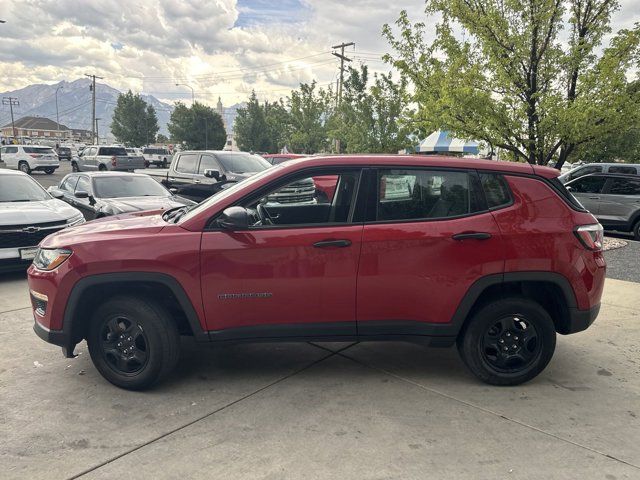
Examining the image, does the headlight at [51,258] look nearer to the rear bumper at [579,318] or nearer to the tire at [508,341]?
the tire at [508,341]

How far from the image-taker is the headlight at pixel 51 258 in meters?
3.44

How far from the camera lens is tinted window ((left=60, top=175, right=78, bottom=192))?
10.2m

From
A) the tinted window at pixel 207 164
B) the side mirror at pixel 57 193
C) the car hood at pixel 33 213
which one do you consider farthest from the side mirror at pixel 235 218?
the tinted window at pixel 207 164

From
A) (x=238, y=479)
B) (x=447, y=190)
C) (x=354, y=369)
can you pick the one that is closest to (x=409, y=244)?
(x=447, y=190)

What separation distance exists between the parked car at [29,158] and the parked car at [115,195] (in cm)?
2115

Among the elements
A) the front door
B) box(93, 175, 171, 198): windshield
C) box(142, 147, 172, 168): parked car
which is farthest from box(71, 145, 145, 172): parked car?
the front door

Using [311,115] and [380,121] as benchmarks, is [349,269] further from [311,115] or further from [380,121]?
[311,115]

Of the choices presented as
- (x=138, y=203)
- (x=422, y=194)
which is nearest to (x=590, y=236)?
(x=422, y=194)

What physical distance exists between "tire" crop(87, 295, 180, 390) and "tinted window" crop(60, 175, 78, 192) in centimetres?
772

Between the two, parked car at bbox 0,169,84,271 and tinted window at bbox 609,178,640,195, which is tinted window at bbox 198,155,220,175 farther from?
tinted window at bbox 609,178,640,195

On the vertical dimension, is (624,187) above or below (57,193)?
above

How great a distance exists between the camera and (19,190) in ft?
25.0

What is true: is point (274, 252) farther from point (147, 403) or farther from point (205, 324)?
point (147, 403)

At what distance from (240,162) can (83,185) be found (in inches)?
148
